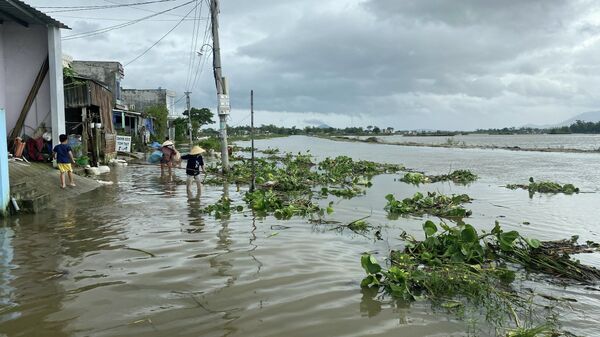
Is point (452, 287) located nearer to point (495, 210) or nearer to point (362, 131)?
point (495, 210)

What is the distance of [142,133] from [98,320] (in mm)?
33598

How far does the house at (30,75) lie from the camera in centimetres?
1490

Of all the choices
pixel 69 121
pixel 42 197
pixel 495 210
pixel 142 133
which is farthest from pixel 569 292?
pixel 142 133

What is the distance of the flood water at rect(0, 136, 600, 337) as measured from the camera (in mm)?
4254

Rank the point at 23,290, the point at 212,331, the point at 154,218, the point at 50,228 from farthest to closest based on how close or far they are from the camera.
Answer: the point at 154,218 < the point at 50,228 < the point at 23,290 < the point at 212,331

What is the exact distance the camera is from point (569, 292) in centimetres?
543

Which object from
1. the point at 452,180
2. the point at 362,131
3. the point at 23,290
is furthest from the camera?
the point at 362,131

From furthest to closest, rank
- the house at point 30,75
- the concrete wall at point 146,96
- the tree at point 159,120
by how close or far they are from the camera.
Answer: the concrete wall at point 146,96
the tree at point 159,120
the house at point 30,75

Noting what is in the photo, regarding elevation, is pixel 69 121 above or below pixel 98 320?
above

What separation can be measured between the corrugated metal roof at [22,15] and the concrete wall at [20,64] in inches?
20.2

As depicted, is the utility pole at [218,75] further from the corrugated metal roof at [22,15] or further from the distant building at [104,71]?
the distant building at [104,71]

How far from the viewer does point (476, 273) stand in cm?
562

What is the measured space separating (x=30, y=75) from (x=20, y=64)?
20.9 inches

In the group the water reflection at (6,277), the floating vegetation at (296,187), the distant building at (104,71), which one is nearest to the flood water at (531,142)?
the floating vegetation at (296,187)
